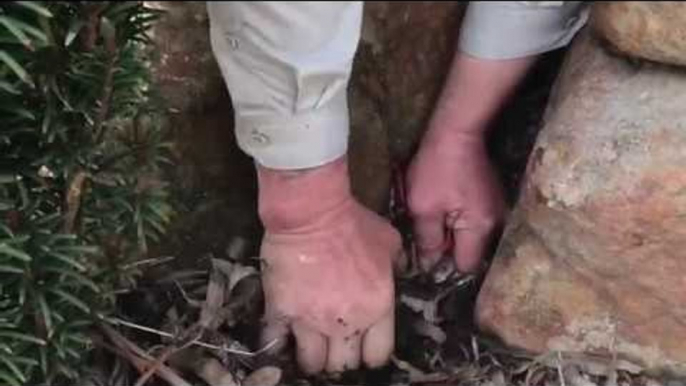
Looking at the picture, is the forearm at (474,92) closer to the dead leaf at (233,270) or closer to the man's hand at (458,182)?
the man's hand at (458,182)

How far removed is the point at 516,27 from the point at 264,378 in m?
0.42

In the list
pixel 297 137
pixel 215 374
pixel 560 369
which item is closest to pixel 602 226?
pixel 560 369

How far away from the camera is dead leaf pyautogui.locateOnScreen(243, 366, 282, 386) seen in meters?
1.80

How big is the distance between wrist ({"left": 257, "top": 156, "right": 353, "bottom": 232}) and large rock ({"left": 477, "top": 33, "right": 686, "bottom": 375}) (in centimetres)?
18

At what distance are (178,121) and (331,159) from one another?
0.23 metres

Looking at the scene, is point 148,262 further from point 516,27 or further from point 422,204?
point 516,27

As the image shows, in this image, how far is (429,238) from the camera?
1.90 m

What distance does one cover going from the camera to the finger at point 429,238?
1884 mm

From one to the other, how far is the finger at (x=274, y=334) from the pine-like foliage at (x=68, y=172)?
169 mm

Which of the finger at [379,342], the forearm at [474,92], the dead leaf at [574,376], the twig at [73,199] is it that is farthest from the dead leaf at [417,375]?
the twig at [73,199]

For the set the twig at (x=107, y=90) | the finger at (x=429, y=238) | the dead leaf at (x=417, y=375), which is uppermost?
the twig at (x=107, y=90)

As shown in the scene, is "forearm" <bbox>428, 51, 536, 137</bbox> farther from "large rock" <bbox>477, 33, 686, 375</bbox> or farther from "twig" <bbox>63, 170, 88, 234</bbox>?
"twig" <bbox>63, 170, 88, 234</bbox>

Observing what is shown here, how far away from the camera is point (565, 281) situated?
1.77 m

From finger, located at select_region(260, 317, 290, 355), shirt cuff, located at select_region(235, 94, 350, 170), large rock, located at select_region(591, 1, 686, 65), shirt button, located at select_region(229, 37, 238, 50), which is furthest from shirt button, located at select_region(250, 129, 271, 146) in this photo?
large rock, located at select_region(591, 1, 686, 65)
